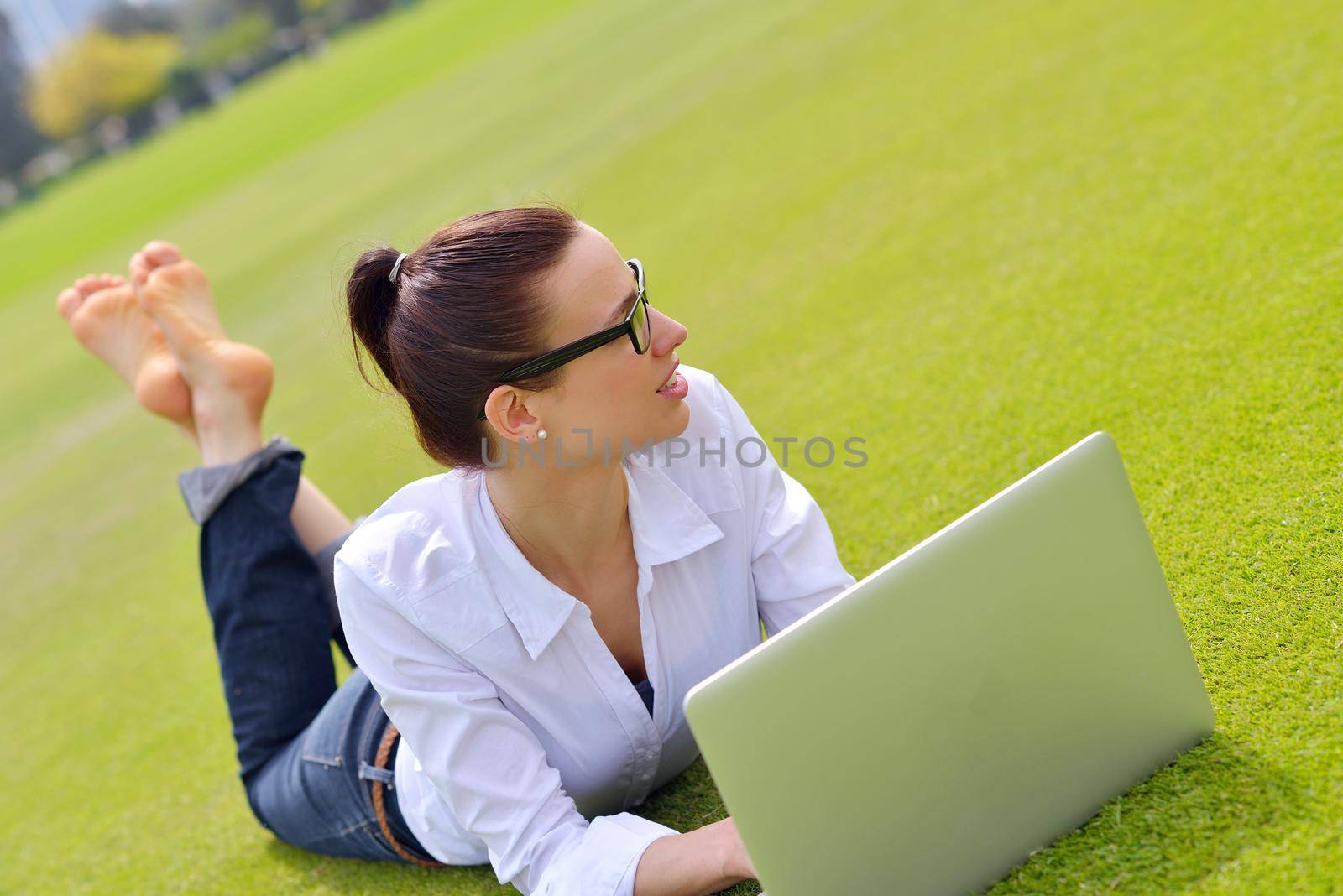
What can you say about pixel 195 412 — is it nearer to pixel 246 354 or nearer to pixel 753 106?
pixel 246 354

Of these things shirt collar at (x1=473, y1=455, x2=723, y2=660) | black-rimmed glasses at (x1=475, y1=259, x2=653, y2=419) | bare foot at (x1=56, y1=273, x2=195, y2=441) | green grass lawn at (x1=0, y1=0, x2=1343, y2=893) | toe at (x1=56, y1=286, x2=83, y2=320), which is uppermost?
toe at (x1=56, y1=286, x2=83, y2=320)

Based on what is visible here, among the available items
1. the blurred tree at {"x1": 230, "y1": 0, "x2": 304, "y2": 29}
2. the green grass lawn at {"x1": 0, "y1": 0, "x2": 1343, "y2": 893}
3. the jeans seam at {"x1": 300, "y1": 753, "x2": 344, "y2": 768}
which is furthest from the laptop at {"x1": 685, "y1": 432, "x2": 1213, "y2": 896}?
the blurred tree at {"x1": 230, "y1": 0, "x2": 304, "y2": 29}

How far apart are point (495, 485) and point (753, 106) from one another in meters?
6.82

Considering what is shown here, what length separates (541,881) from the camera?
1.90 metres

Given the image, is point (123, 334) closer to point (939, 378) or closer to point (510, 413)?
point (510, 413)

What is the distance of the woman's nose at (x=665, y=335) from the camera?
2043 mm

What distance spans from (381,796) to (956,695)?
4.83 feet

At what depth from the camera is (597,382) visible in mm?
2029

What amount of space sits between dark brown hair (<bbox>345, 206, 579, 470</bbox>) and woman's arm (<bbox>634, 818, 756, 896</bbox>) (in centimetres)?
77

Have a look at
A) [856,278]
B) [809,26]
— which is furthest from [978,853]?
[809,26]

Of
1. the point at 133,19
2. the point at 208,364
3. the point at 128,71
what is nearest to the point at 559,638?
the point at 208,364

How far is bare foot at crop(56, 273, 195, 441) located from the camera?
11.2 ft

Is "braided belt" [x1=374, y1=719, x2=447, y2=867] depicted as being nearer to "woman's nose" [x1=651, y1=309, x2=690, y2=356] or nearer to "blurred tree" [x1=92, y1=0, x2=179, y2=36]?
"woman's nose" [x1=651, y1=309, x2=690, y2=356]

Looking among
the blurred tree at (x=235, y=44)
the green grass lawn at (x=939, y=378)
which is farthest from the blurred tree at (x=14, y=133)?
the green grass lawn at (x=939, y=378)
